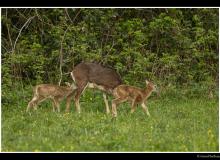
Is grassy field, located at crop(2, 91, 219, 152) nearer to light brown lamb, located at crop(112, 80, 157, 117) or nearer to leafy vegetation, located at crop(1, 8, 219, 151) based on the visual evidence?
leafy vegetation, located at crop(1, 8, 219, 151)

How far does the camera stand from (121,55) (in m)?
17.0

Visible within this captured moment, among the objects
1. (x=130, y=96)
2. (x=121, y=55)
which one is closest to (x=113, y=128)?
(x=130, y=96)

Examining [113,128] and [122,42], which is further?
[122,42]

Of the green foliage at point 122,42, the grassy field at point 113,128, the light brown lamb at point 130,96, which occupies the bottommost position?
the grassy field at point 113,128

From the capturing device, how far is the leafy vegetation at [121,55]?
1338 centimetres

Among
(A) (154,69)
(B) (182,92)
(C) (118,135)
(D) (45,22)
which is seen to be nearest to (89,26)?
(D) (45,22)

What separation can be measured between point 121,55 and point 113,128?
598cm

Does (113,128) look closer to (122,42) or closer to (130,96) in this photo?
(130,96)

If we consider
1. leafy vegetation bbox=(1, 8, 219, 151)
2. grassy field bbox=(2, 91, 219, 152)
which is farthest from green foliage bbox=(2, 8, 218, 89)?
grassy field bbox=(2, 91, 219, 152)

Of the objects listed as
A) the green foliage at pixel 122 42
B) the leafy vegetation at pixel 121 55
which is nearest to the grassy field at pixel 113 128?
the leafy vegetation at pixel 121 55

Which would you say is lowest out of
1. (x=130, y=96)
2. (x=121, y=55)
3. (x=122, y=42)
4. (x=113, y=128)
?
(x=113, y=128)

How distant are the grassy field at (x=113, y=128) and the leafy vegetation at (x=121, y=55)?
0.04 metres

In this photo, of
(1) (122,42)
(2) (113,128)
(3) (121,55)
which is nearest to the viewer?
(2) (113,128)

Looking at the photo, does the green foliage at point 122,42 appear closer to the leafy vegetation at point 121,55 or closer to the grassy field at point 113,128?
the leafy vegetation at point 121,55
